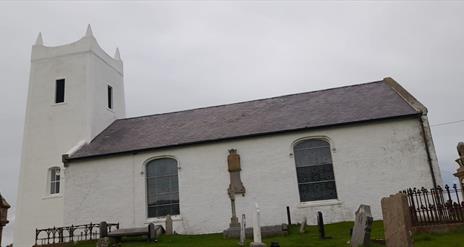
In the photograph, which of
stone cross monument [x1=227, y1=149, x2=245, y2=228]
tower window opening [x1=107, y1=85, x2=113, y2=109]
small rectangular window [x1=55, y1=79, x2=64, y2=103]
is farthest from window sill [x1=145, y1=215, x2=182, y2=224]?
small rectangular window [x1=55, y1=79, x2=64, y2=103]

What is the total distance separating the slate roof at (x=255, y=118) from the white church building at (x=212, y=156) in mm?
71

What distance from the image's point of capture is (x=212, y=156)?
2047cm

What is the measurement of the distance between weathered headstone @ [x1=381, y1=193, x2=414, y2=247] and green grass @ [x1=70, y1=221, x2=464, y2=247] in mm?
992

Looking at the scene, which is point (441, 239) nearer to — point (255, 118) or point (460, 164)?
point (460, 164)

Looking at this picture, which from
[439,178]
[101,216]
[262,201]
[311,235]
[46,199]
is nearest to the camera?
[311,235]

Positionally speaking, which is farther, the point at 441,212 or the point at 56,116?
the point at 56,116

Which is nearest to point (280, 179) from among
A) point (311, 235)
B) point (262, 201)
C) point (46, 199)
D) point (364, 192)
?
point (262, 201)

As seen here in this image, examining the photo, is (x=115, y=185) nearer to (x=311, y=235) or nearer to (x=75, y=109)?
(x=75, y=109)

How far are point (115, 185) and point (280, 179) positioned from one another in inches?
323

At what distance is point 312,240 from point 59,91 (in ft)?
61.7

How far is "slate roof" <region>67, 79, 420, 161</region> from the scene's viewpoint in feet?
65.6

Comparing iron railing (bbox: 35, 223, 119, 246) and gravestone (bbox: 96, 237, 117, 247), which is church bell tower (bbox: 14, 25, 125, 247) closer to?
iron railing (bbox: 35, 223, 119, 246)

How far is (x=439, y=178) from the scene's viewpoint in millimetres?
17875

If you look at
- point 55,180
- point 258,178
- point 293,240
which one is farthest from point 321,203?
point 55,180
